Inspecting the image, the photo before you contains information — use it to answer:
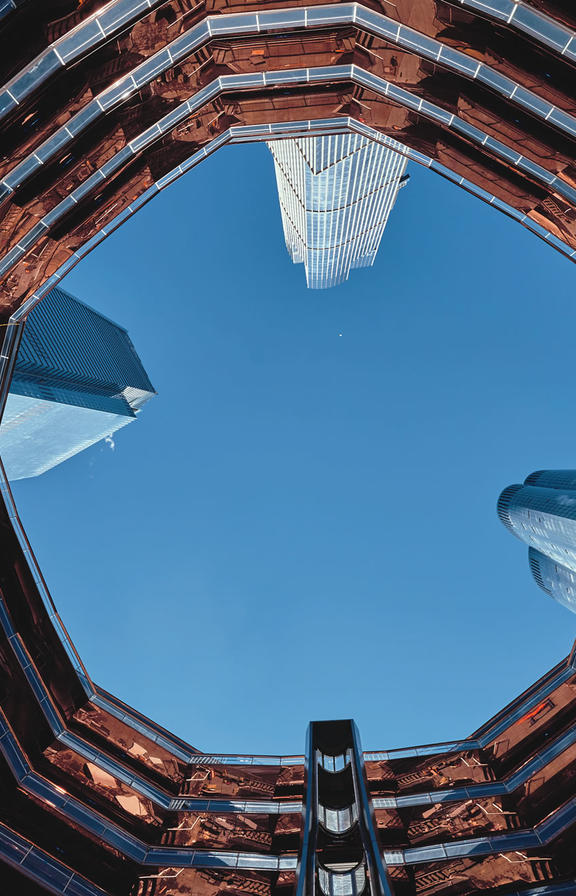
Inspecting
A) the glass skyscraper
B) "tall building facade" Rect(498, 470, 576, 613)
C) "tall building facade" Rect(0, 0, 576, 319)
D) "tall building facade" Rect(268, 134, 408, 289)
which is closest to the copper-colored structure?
"tall building facade" Rect(0, 0, 576, 319)

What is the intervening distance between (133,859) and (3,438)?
124m

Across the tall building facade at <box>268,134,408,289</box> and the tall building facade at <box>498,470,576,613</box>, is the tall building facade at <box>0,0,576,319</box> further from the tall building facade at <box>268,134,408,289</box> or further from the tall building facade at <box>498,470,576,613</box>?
the tall building facade at <box>268,134,408,289</box>

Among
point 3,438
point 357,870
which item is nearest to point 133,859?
point 357,870

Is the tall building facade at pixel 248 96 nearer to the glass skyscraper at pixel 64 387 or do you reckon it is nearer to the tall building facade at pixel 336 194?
the glass skyscraper at pixel 64 387

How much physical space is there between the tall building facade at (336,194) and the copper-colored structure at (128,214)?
110 meters

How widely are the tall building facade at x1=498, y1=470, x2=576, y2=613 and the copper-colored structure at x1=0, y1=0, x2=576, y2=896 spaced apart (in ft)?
324

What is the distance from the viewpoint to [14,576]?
56.6ft

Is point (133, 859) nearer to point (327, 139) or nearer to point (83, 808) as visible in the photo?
point (83, 808)

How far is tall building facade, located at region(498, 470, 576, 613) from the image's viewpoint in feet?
360

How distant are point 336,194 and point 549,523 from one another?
11294 centimetres

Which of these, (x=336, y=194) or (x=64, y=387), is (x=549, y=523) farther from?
(x=64, y=387)

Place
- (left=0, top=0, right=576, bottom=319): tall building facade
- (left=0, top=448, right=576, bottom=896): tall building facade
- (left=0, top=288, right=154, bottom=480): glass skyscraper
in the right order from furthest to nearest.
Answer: (left=0, top=288, right=154, bottom=480): glass skyscraper < (left=0, top=448, right=576, bottom=896): tall building facade < (left=0, top=0, right=576, bottom=319): tall building facade

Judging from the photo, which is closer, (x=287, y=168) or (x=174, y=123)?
(x=174, y=123)

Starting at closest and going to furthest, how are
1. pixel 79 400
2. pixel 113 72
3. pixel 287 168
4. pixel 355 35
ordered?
pixel 113 72 < pixel 355 35 < pixel 79 400 < pixel 287 168
